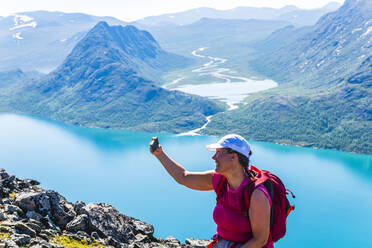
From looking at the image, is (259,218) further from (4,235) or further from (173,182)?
(173,182)

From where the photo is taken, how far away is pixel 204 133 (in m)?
121

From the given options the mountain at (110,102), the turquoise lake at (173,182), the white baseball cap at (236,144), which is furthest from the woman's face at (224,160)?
the mountain at (110,102)

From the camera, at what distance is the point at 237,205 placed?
12.0 ft

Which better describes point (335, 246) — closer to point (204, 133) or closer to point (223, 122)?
point (204, 133)

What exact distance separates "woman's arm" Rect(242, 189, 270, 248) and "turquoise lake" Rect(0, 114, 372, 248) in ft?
148

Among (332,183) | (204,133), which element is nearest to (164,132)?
(204,133)

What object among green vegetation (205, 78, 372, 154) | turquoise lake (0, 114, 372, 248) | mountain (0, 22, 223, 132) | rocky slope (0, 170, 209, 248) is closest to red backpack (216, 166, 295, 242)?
rocky slope (0, 170, 209, 248)

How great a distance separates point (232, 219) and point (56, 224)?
22.3 ft

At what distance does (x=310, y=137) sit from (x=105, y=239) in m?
111

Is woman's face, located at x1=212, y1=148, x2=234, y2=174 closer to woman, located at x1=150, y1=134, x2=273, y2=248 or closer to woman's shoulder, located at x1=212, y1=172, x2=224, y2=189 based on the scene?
woman, located at x1=150, y1=134, x2=273, y2=248

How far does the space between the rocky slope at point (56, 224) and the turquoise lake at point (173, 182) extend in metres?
37.6

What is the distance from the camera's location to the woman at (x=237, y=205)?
11.5 ft

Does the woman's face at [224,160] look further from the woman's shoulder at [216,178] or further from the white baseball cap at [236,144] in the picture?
the woman's shoulder at [216,178]

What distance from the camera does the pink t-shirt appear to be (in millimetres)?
3682
